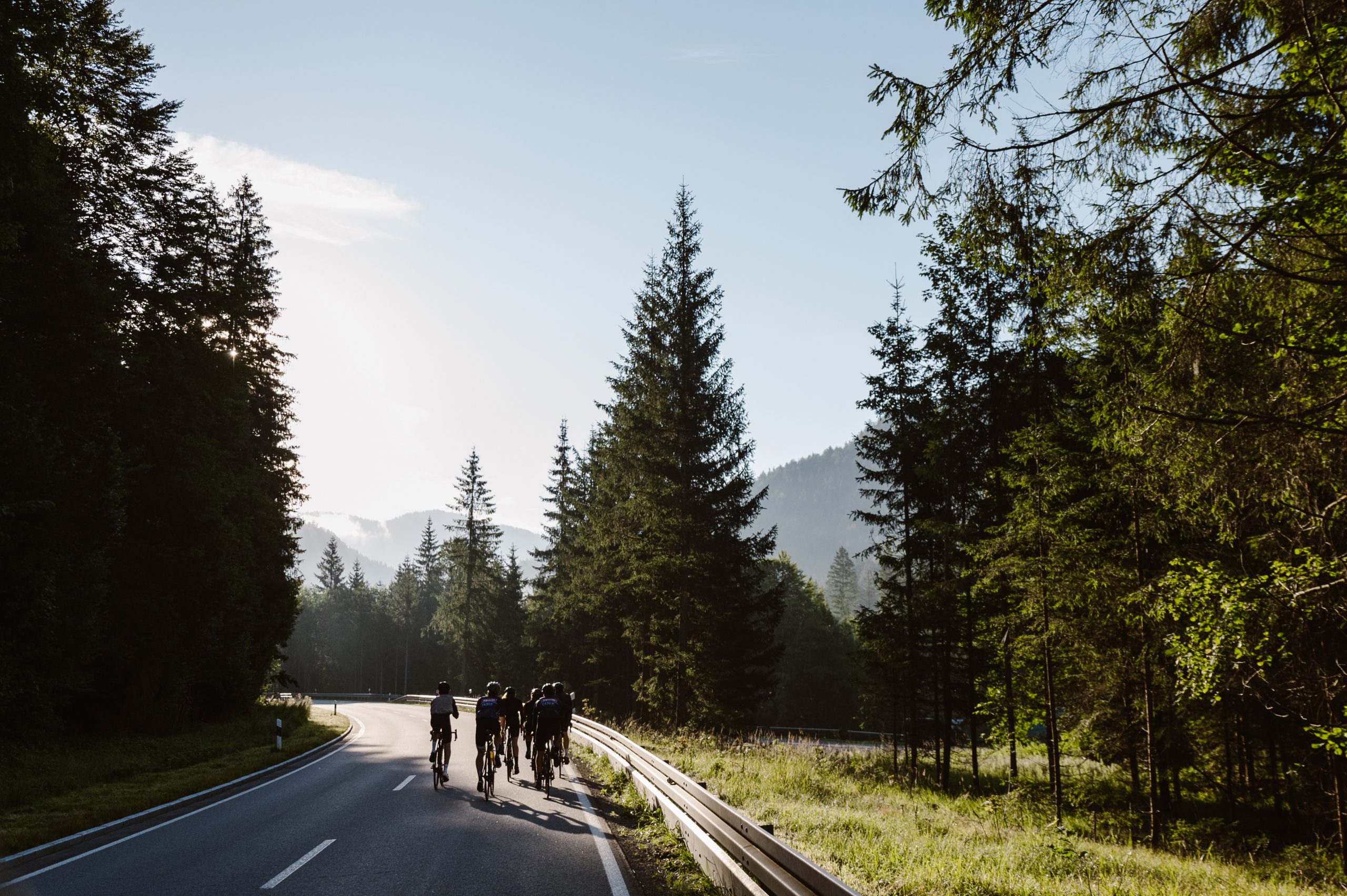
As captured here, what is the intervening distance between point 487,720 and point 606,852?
551 centimetres

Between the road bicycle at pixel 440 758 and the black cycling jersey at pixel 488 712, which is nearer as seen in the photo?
the black cycling jersey at pixel 488 712

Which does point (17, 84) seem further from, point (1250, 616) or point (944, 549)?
point (944, 549)

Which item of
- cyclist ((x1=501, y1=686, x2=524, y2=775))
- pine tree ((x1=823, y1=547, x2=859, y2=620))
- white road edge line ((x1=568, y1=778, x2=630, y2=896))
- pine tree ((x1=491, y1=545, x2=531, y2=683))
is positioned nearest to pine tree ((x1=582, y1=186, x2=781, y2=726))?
cyclist ((x1=501, y1=686, x2=524, y2=775))

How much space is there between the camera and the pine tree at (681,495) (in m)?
23.3

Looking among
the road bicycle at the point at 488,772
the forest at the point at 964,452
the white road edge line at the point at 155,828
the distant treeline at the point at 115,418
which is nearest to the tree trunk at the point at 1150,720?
the forest at the point at 964,452

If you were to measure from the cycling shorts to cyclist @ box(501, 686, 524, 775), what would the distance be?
60.1 inches

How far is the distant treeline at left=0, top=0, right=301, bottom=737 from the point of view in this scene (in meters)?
14.3

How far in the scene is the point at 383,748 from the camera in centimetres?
2181

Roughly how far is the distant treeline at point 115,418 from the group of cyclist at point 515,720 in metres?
8.31

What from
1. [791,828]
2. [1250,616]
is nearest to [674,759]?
[791,828]

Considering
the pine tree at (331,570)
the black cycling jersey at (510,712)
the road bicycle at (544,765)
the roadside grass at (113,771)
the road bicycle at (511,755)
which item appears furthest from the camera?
the pine tree at (331,570)

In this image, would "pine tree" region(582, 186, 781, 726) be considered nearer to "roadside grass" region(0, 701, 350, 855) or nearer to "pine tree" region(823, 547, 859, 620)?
"roadside grass" region(0, 701, 350, 855)

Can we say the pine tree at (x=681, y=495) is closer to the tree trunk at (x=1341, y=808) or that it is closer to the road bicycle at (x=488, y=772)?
the road bicycle at (x=488, y=772)

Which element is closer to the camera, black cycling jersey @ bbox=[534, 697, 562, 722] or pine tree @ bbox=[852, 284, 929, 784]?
black cycling jersey @ bbox=[534, 697, 562, 722]
